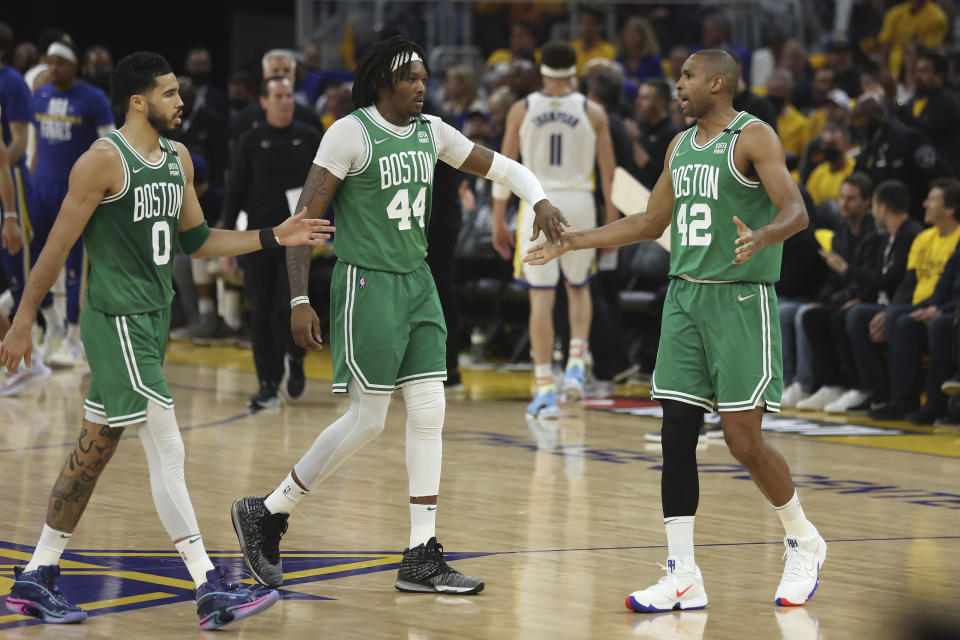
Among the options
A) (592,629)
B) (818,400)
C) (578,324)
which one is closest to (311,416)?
(578,324)

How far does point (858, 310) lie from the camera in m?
9.83

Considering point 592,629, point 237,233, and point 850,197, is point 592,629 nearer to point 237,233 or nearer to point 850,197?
point 237,233

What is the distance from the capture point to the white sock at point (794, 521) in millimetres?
5008

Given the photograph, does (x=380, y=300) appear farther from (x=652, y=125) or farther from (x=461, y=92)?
(x=461, y=92)

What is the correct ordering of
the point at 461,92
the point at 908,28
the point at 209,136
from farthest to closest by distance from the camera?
the point at 908,28 < the point at 209,136 < the point at 461,92

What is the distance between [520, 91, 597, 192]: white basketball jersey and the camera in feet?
31.2

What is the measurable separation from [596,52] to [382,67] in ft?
33.8

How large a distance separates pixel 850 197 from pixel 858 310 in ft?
2.81

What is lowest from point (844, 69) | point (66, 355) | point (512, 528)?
point (512, 528)

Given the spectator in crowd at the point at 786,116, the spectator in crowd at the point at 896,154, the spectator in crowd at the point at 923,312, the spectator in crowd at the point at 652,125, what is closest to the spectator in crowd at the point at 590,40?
the spectator in crowd at the point at 786,116

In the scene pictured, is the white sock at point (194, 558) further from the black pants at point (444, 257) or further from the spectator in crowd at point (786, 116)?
the spectator in crowd at point (786, 116)

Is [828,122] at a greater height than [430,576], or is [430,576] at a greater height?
[828,122]

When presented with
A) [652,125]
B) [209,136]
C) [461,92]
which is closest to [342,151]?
[652,125]

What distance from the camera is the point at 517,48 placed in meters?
15.3
